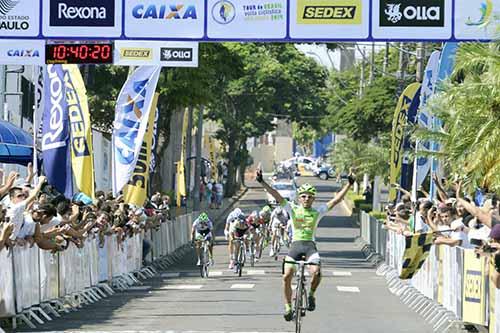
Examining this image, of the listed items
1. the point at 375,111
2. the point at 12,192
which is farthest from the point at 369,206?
the point at 12,192

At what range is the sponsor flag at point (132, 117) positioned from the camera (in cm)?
2934

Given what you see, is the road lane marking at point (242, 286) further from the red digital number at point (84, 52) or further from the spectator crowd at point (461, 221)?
the red digital number at point (84, 52)

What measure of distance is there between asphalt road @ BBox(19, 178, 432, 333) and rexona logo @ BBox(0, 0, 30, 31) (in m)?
4.62

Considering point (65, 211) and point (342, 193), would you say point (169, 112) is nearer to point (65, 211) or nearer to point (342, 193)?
point (65, 211)

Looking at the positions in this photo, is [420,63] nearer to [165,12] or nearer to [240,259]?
[240,259]

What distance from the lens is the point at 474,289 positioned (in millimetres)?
17469

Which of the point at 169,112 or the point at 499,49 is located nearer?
the point at 499,49

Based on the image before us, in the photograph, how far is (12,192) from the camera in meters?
17.9

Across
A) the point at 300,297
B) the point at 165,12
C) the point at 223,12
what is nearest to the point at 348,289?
the point at 223,12

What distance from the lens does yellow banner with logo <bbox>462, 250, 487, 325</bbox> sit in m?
17.0

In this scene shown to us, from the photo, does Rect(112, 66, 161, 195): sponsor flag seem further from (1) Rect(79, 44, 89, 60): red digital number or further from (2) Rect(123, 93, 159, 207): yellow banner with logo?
(1) Rect(79, 44, 89, 60): red digital number

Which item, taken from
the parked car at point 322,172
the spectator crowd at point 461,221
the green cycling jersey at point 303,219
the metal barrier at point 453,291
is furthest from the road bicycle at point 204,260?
the parked car at point 322,172

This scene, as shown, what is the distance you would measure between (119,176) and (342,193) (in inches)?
463

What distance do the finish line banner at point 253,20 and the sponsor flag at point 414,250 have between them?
3533 millimetres
